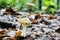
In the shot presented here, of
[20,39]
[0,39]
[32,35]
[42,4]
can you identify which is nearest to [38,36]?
[32,35]

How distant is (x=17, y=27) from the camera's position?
110 inches

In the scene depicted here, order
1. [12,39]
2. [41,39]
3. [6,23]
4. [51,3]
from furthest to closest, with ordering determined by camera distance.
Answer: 1. [51,3]
2. [6,23]
3. [41,39]
4. [12,39]

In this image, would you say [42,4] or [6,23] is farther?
[42,4]

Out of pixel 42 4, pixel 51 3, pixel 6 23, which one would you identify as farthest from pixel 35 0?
pixel 6 23

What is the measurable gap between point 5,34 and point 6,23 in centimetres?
65

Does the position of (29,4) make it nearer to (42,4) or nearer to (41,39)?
(42,4)

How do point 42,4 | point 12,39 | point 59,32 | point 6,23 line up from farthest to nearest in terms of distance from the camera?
1. point 42,4
2. point 6,23
3. point 59,32
4. point 12,39

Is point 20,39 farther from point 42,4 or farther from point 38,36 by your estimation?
point 42,4

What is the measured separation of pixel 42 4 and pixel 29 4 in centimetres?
63

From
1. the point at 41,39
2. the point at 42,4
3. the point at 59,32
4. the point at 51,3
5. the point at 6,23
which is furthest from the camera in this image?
the point at 42,4

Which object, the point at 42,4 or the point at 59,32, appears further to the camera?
the point at 42,4

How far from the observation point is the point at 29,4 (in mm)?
6285

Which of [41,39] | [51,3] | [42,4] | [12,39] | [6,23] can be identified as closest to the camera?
[12,39]

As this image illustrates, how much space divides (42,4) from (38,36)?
14.8 feet
